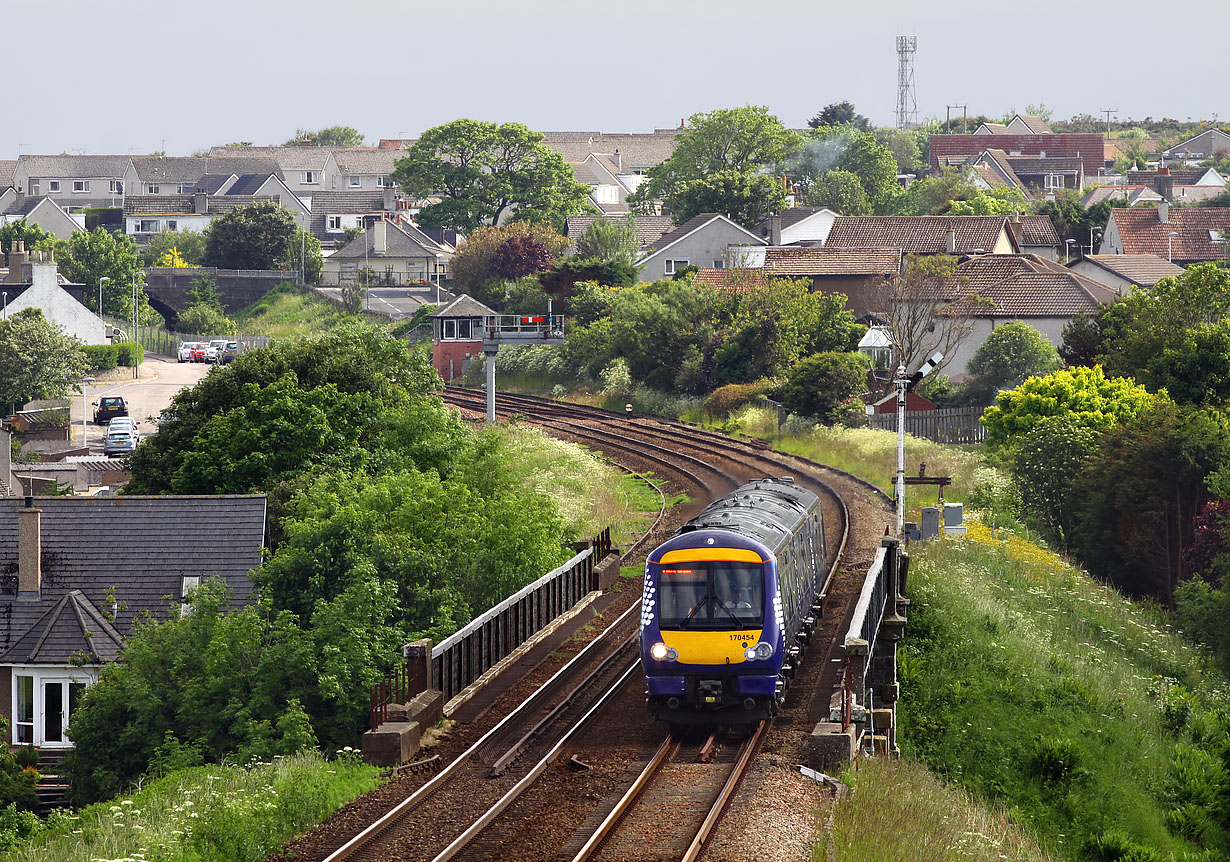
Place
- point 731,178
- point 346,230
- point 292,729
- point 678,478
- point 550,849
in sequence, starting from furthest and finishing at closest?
point 346,230 < point 731,178 < point 678,478 < point 292,729 < point 550,849

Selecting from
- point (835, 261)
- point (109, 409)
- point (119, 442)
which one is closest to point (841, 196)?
point (835, 261)

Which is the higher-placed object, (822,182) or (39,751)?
(822,182)

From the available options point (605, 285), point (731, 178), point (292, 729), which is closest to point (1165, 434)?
point (292, 729)

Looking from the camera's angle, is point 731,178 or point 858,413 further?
point 731,178

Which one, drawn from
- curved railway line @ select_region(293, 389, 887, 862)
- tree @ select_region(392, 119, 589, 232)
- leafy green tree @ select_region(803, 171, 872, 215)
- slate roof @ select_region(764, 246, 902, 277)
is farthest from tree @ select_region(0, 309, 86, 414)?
leafy green tree @ select_region(803, 171, 872, 215)

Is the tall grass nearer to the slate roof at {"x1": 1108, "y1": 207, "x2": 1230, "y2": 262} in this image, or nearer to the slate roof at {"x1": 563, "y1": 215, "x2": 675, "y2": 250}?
the slate roof at {"x1": 1108, "y1": 207, "x2": 1230, "y2": 262}

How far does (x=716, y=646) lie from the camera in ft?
64.5

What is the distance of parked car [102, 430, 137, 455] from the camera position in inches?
2381

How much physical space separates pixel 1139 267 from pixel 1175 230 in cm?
1733

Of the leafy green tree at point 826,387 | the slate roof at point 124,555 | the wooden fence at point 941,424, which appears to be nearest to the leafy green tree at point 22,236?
the leafy green tree at point 826,387

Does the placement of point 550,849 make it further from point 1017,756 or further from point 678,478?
point 678,478

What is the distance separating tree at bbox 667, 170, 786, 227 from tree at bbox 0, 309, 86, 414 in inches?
1775

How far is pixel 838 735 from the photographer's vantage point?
18.2 m

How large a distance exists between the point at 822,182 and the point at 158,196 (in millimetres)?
65127
